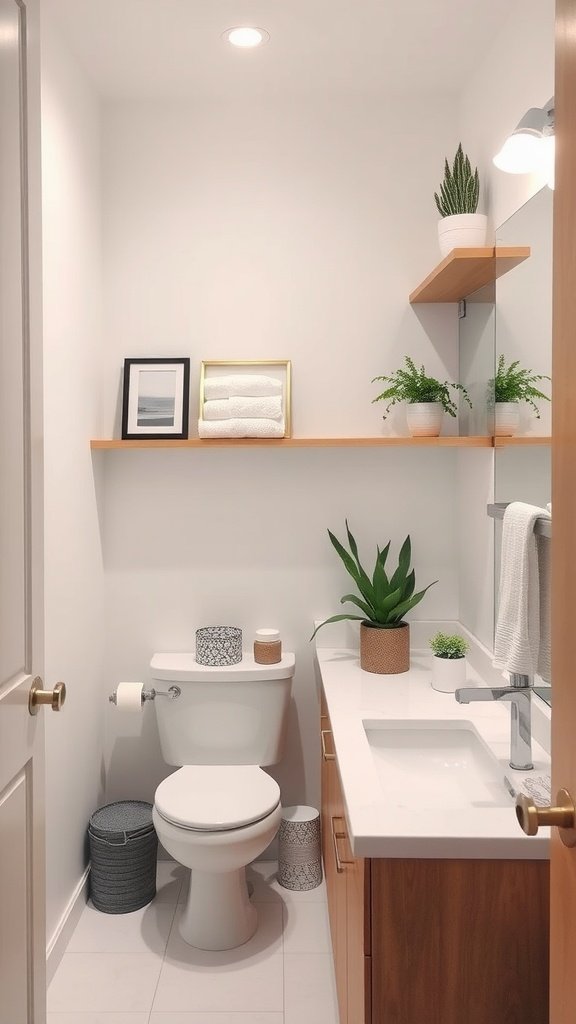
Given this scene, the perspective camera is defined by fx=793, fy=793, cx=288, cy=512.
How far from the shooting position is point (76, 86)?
2.33 metres

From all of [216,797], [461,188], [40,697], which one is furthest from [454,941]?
[461,188]

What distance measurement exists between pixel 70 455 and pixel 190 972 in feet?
4.77

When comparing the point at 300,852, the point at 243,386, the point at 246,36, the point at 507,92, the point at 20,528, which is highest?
the point at 246,36

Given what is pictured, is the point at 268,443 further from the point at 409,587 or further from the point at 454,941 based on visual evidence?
the point at 454,941

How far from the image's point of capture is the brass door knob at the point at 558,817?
2.85 feet

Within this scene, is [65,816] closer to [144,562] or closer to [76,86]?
[144,562]

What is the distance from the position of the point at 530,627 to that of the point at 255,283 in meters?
1.58

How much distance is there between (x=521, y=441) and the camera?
1.85 m

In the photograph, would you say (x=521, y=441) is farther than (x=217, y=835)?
No

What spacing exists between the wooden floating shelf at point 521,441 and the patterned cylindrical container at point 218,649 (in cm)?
104

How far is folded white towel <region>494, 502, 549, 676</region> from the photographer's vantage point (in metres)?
1.54

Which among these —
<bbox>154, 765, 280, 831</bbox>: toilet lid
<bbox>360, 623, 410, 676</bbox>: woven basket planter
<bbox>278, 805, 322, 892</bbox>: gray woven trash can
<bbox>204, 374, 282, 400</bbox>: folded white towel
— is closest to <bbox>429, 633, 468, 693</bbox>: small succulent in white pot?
<bbox>360, 623, 410, 676</bbox>: woven basket planter

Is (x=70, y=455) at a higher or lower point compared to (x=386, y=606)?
higher

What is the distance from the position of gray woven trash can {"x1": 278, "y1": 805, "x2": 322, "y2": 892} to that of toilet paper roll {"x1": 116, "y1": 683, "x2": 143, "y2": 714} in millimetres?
604
